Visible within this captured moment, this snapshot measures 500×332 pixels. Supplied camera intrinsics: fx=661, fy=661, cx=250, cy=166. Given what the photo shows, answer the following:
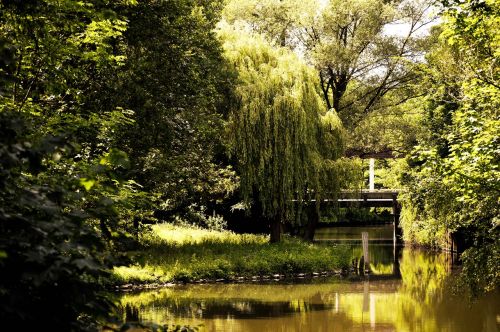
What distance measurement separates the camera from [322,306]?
16.0 metres

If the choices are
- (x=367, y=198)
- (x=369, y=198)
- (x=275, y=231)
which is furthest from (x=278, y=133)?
(x=369, y=198)

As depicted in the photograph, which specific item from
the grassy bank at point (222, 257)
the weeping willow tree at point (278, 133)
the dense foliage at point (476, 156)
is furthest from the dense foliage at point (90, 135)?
the dense foliage at point (476, 156)

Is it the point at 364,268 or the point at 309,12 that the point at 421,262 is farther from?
the point at 309,12

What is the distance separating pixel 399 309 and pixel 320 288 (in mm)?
2981

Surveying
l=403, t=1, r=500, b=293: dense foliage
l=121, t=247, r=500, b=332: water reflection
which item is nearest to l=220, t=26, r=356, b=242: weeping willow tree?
l=121, t=247, r=500, b=332: water reflection

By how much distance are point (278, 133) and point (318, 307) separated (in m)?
7.32

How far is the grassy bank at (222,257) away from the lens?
18359mm

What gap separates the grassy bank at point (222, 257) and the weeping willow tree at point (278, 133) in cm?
136

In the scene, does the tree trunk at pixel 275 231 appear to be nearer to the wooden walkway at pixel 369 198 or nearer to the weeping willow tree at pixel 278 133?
the weeping willow tree at pixel 278 133

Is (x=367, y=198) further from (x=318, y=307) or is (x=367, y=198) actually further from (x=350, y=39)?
(x=318, y=307)

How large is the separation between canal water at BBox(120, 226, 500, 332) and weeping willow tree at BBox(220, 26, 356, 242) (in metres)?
3.43

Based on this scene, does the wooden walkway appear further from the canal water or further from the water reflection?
the water reflection

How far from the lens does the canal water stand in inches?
544

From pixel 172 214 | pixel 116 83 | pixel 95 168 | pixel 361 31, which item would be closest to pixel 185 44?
pixel 116 83
